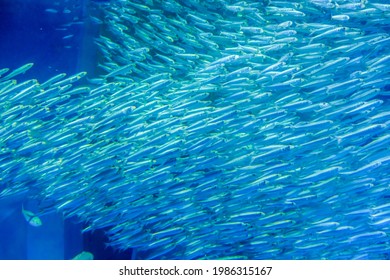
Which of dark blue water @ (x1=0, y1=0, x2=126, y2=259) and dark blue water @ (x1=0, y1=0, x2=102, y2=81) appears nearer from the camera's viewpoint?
dark blue water @ (x1=0, y1=0, x2=126, y2=259)

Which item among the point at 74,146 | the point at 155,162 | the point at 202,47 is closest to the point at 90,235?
the point at 74,146

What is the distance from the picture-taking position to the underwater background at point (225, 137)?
11.8 feet

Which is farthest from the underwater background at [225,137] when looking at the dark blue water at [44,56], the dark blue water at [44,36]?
the dark blue water at [44,36]

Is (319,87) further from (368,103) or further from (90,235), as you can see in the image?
(90,235)

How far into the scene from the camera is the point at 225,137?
3803 millimetres

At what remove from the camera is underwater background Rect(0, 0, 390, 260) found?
11.8 ft

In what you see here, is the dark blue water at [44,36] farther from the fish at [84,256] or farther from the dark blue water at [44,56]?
the fish at [84,256]

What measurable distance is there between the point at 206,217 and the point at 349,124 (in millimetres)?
1626

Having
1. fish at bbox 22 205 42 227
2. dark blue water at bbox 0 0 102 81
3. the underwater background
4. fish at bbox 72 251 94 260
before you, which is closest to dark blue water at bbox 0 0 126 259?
dark blue water at bbox 0 0 102 81

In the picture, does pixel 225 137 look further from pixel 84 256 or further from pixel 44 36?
pixel 44 36

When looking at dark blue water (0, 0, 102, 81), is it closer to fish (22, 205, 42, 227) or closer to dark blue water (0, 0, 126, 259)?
dark blue water (0, 0, 126, 259)

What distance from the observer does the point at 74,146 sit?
4.26m

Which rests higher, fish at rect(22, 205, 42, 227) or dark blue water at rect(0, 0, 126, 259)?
dark blue water at rect(0, 0, 126, 259)

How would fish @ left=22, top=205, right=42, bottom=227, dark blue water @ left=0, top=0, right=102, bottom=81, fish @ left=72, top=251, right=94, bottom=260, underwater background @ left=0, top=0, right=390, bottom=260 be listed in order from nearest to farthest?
underwater background @ left=0, top=0, right=390, bottom=260, fish @ left=22, top=205, right=42, bottom=227, fish @ left=72, top=251, right=94, bottom=260, dark blue water @ left=0, top=0, right=102, bottom=81
